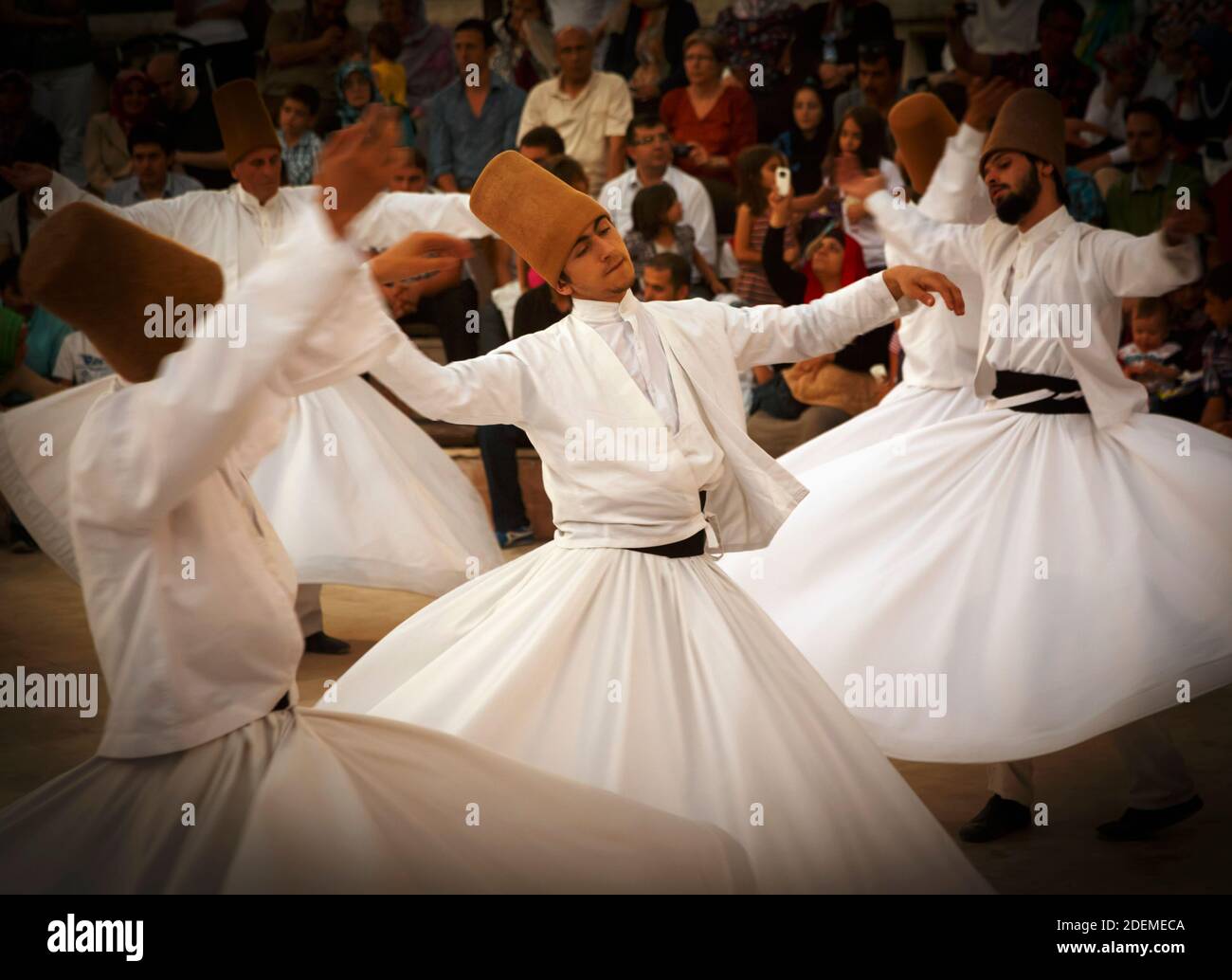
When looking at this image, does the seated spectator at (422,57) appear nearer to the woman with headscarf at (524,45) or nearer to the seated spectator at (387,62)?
the seated spectator at (387,62)

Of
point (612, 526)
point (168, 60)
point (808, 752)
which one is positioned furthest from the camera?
point (168, 60)

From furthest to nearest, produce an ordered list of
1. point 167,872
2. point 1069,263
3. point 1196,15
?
point 1196,15, point 1069,263, point 167,872

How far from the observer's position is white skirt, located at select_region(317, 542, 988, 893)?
3273mm

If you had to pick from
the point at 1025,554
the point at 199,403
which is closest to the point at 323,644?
the point at 1025,554

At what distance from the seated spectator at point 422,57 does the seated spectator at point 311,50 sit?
0.35 meters

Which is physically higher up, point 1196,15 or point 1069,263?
point 1196,15

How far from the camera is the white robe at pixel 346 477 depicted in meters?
6.05

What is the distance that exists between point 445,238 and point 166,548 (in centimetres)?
90

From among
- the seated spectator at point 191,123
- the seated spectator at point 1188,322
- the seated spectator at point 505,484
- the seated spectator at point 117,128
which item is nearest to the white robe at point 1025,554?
the seated spectator at point 1188,322

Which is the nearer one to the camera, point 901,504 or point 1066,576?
point 1066,576

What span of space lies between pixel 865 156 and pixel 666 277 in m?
1.12
